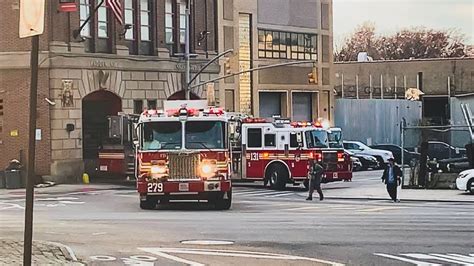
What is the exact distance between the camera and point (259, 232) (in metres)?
18.5

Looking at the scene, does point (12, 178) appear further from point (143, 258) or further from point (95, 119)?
point (143, 258)

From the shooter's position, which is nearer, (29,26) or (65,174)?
(29,26)

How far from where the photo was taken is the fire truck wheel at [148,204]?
26781mm

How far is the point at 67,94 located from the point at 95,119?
14.3ft

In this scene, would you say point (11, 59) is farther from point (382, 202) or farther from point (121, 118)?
point (382, 202)

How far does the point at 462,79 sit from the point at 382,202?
55451mm

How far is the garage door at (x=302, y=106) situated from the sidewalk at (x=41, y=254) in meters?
50.6

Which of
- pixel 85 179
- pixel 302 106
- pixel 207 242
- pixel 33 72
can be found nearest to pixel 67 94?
pixel 85 179

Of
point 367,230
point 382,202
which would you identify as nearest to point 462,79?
point 382,202

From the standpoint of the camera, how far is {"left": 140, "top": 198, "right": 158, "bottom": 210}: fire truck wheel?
26.8 m

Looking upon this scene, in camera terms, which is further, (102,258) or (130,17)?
(130,17)

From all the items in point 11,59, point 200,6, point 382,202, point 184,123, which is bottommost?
point 382,202

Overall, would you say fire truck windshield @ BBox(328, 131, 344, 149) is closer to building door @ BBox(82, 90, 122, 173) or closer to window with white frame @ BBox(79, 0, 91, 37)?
building door @ BBox(82, 90, 122, 173)

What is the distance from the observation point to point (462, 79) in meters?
84.0
